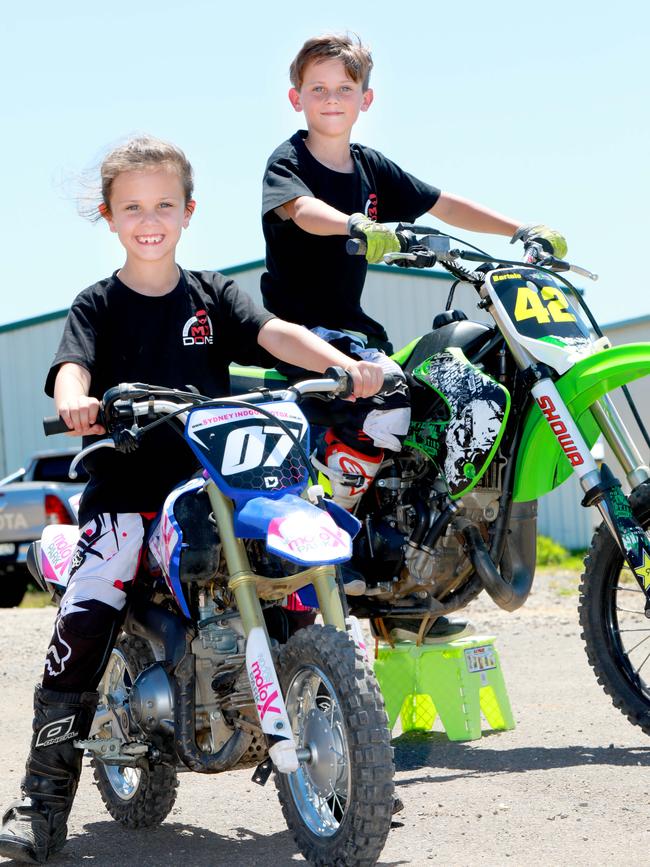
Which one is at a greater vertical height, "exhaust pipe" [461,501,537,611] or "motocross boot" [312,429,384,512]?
"motocross boot" [312,429,384,512]

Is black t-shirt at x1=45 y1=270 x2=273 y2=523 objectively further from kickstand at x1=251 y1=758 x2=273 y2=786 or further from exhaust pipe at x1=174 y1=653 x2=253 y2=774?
kickstand at x1=251 y1=758 x2=273 y2=786

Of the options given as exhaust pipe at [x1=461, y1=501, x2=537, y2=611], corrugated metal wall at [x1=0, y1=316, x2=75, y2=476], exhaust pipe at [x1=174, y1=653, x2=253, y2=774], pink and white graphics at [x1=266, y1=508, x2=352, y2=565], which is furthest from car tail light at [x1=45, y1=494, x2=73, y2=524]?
corrugated metal wall at [x1=0, y1=316, x2=75, y2=476]

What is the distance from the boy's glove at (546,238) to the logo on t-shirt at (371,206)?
2.01 feet

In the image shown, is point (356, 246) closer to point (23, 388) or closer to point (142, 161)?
point (142, 161)

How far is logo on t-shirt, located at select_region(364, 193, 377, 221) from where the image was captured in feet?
17.0

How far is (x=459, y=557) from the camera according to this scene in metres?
4.77

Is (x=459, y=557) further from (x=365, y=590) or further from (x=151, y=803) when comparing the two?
(x=151, y=803)

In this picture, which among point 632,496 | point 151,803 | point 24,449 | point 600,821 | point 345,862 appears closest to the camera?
point 345,862

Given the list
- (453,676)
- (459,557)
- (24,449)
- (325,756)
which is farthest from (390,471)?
(24,449)

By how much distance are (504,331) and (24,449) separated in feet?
60.2

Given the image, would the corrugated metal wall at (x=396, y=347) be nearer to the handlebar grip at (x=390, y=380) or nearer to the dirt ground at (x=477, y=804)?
the dirt ground at (x=477, y=804)

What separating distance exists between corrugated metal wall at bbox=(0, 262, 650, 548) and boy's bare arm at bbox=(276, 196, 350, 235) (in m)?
11.2

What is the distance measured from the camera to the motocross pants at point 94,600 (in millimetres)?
3592

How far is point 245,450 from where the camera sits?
321cm
